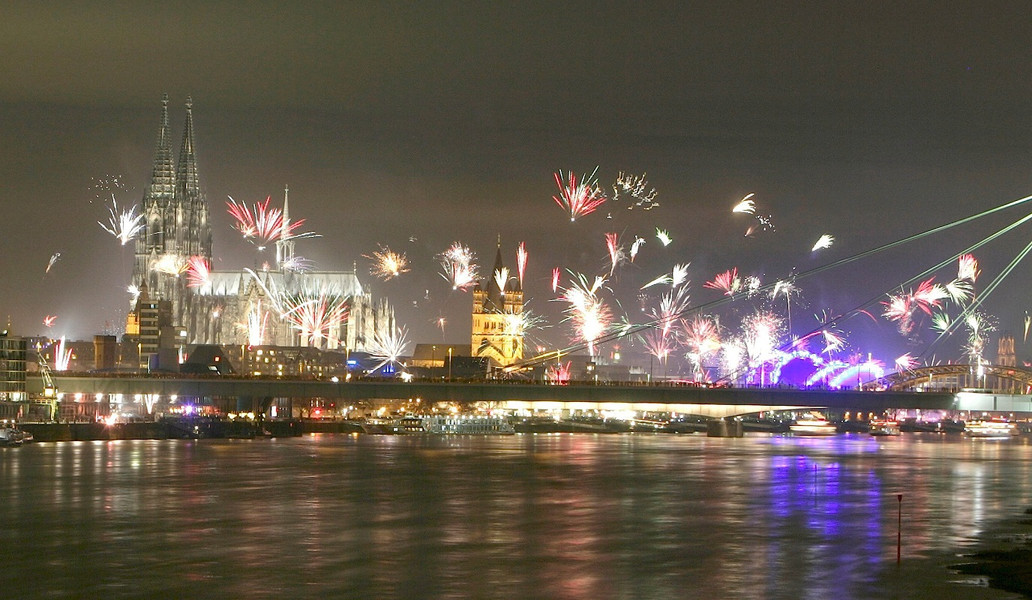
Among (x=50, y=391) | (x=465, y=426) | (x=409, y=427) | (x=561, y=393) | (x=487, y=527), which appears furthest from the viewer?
(x=465, y=426)

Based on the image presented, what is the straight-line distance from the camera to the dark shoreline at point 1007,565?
40.2 metres

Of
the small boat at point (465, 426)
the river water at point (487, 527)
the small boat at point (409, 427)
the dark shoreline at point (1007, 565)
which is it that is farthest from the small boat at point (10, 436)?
the dark shoreline at point (1007, 565)

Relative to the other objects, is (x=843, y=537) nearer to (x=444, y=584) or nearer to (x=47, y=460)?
(x=444, y=584)

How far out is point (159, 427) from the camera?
499ft

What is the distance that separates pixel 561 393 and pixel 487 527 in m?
82.1

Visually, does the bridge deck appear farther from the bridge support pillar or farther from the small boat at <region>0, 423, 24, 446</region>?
the bridge support pillar

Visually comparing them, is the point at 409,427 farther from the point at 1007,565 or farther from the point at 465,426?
the point at 1007,565

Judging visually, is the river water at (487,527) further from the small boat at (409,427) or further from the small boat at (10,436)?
the small boat at (409,427)

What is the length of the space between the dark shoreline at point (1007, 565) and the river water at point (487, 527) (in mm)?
880

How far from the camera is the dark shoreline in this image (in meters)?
40.2

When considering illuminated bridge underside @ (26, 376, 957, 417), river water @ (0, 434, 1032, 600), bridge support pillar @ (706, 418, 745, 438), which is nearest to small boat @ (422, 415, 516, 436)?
bridge support pillar @ (706, 418, 745, 438)

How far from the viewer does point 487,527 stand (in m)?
55.8

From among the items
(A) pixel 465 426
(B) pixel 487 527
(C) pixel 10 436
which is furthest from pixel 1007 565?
(A) pixel 465 426

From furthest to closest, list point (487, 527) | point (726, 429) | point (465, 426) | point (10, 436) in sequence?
point (465, 426), point (726, 429), point (10, 436), point (487, 527)
